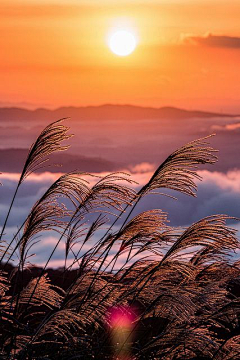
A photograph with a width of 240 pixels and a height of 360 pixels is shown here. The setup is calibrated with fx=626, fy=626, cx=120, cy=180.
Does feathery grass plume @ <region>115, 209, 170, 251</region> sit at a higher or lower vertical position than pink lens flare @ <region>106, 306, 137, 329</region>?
higher

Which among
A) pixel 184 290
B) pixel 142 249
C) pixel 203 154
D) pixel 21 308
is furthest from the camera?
pixel 21 308

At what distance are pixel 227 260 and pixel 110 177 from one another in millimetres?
1276

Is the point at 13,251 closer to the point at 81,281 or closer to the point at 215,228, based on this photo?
the point at 81,281

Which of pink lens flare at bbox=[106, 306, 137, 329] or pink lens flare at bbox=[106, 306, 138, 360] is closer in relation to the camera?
pink lens flare at bbox=[106, 306, 138, 360]

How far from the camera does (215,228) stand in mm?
4293

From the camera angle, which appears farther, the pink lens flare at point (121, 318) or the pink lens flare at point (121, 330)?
the pink lens flare at point (121, 318)

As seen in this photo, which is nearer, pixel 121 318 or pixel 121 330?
pixel 121 330

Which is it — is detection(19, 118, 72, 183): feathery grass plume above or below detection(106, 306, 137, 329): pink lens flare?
above

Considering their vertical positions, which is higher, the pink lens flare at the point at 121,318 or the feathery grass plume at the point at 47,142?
the feathery grass plume at the point at 47,142

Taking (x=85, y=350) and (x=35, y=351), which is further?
Answer: (x=35, y=351)

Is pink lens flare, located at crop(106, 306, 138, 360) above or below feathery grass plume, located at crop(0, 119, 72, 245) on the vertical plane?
below

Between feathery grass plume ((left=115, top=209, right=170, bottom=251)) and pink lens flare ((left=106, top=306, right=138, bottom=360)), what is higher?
feathery grass plume ((left=115, top=209, right=170, bottom=251))

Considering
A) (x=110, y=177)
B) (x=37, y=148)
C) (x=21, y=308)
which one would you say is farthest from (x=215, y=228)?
(x=21, y=308)

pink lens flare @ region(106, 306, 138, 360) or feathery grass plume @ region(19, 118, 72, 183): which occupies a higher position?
feathery grass plume @ region(19, 118, 72, 183)
